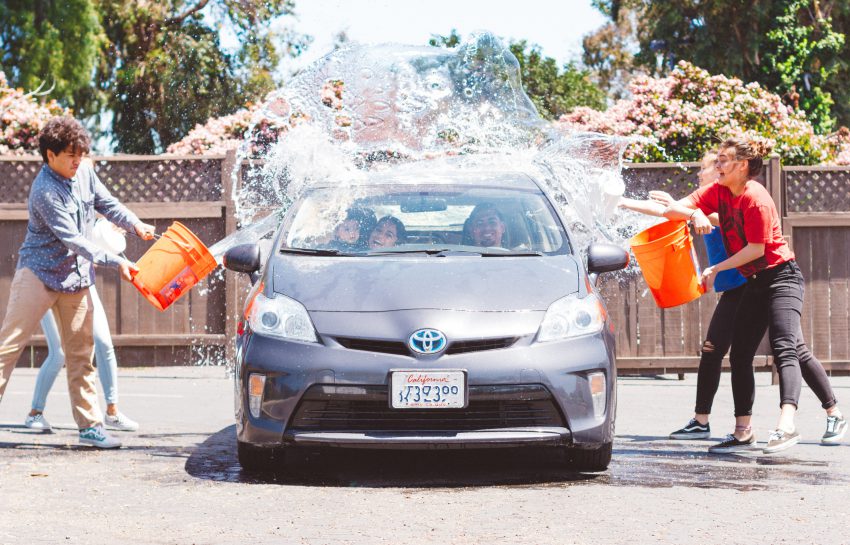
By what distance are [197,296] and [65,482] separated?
19.1ft

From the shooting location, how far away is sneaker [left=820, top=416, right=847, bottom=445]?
25.8 feet

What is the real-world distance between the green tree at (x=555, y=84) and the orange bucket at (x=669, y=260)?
3381cm

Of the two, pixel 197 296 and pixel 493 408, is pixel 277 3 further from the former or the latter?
pixel 493 408

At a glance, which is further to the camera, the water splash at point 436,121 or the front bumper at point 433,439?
the water splash at point 436,121

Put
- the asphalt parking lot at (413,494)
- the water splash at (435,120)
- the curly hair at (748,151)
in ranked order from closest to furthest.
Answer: the asphalt parking lot at (413,494), the curly hair at (748,151), the water splash at (435,120)

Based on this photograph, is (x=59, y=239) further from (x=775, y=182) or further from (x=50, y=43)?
(x=50, y=43)

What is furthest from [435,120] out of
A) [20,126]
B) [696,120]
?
[20,126]

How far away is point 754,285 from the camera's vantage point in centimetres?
766

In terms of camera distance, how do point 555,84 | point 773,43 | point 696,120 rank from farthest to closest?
point 555,84 < point 773,43 < point 696,120

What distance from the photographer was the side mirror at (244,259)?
707cm

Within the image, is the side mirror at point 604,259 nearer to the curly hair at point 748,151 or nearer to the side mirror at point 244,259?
the curly hair at point 748,151

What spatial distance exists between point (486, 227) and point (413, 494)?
1737 mm

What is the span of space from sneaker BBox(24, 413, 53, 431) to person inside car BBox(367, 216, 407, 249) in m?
2.79

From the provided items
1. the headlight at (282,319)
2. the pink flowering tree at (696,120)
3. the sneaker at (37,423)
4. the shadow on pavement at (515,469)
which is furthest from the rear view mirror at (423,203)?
the pink flowering tree at (696,120)
